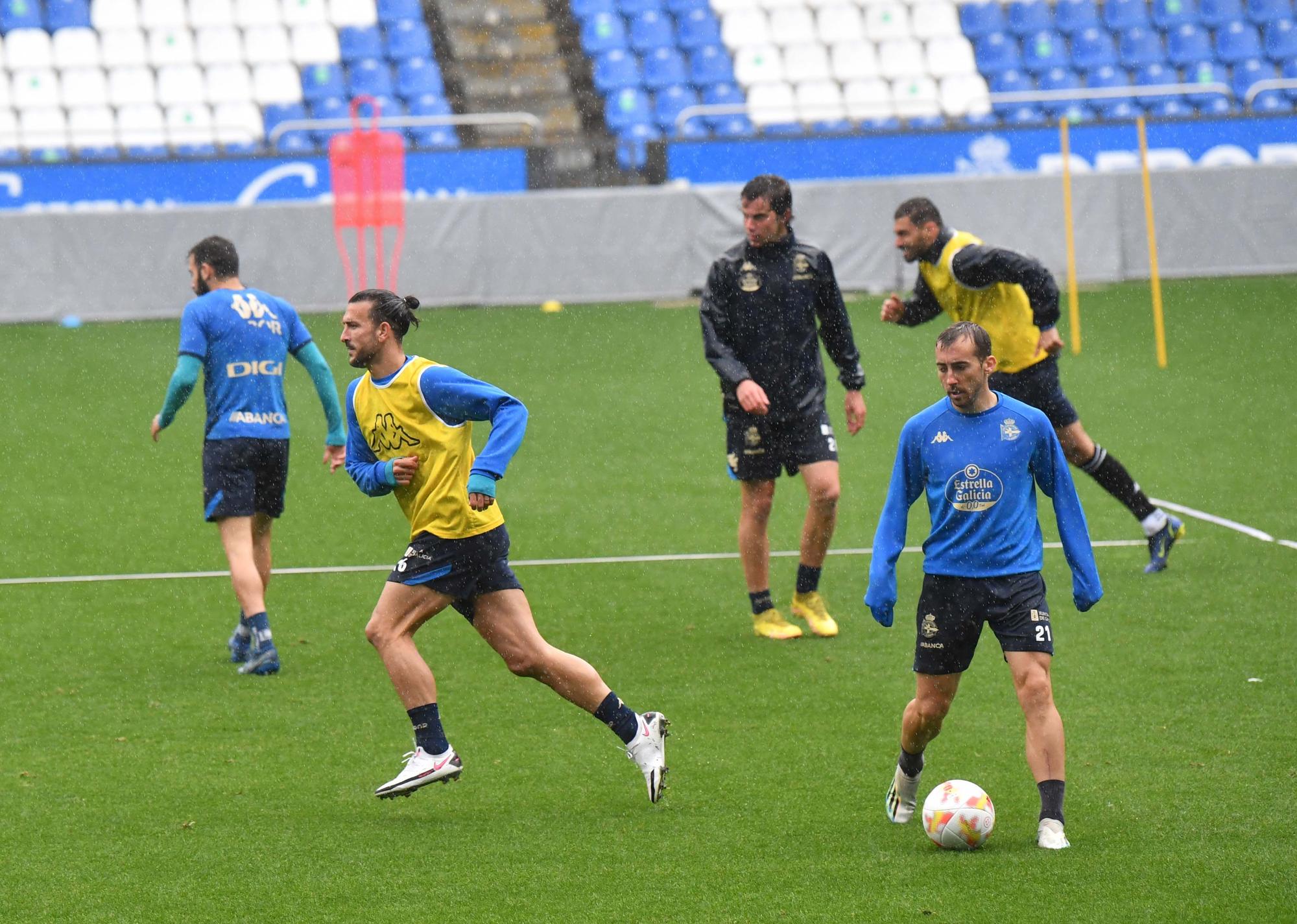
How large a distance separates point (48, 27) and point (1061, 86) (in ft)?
51.3

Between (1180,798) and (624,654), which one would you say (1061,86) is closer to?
(624,654)

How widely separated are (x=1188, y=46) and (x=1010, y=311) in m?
19.6

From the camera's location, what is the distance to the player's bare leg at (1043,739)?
528 centimetres

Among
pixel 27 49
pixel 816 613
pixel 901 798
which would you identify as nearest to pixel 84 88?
pixel 27 49

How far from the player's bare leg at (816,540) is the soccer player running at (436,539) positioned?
249 cm

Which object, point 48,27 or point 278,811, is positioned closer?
point 278,811

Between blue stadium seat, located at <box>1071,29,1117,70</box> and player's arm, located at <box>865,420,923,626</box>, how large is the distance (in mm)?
22273

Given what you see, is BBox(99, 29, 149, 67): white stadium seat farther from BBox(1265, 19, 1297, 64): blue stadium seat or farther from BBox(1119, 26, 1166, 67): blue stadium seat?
BBox(1265, 19, 1297, 64): blue stadium seat

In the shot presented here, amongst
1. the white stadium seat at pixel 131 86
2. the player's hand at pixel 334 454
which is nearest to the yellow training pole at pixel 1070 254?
the player's hand at pixel 334 454

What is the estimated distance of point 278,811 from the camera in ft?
19.6

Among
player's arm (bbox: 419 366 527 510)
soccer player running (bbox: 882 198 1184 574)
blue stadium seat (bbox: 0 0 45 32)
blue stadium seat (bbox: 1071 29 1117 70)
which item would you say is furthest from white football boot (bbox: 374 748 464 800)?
blue stadium seat (bbox: 1071 29 1117 70)

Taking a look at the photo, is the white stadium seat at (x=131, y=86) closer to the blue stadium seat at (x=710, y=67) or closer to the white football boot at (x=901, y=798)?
the blue stadium seat at (x=710, y=67)

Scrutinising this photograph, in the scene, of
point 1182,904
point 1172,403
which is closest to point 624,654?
point 1182,904

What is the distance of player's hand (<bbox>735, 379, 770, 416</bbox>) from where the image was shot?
308 inches
